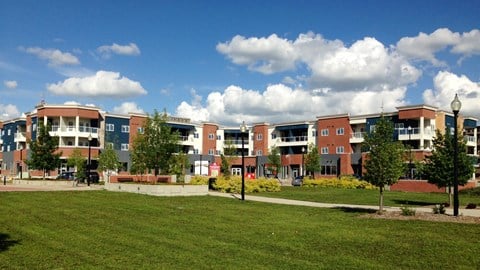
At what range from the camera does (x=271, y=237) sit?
13648mm

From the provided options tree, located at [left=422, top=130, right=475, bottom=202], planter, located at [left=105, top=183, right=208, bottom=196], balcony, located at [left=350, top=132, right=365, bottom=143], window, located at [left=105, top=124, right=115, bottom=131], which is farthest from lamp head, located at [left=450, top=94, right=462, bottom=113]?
window, located at [left=105, top=124, right=115, bottom=131]

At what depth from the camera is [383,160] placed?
2100cm

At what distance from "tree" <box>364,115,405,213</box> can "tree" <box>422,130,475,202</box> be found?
15.4 feet

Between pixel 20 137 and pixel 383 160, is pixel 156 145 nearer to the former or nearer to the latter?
pixel 383 160

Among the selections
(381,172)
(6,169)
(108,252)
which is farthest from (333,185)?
(6,169)

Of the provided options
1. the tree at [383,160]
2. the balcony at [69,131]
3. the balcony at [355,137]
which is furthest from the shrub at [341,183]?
the balcony at [69,131]

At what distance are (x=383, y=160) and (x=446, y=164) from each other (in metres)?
5.88

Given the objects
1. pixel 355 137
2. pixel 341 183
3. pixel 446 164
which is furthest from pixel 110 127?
pixel 446 164

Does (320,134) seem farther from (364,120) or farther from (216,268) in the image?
(216,268)

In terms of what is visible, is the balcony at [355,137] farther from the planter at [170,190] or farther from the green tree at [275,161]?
the planter at [170,190]

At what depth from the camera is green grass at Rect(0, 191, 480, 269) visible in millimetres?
10180

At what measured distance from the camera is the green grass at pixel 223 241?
1018 centimetres

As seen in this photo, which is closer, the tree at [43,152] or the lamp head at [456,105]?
the lamp head at [456,105]

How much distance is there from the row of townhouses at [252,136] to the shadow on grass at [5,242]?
1664 inches
